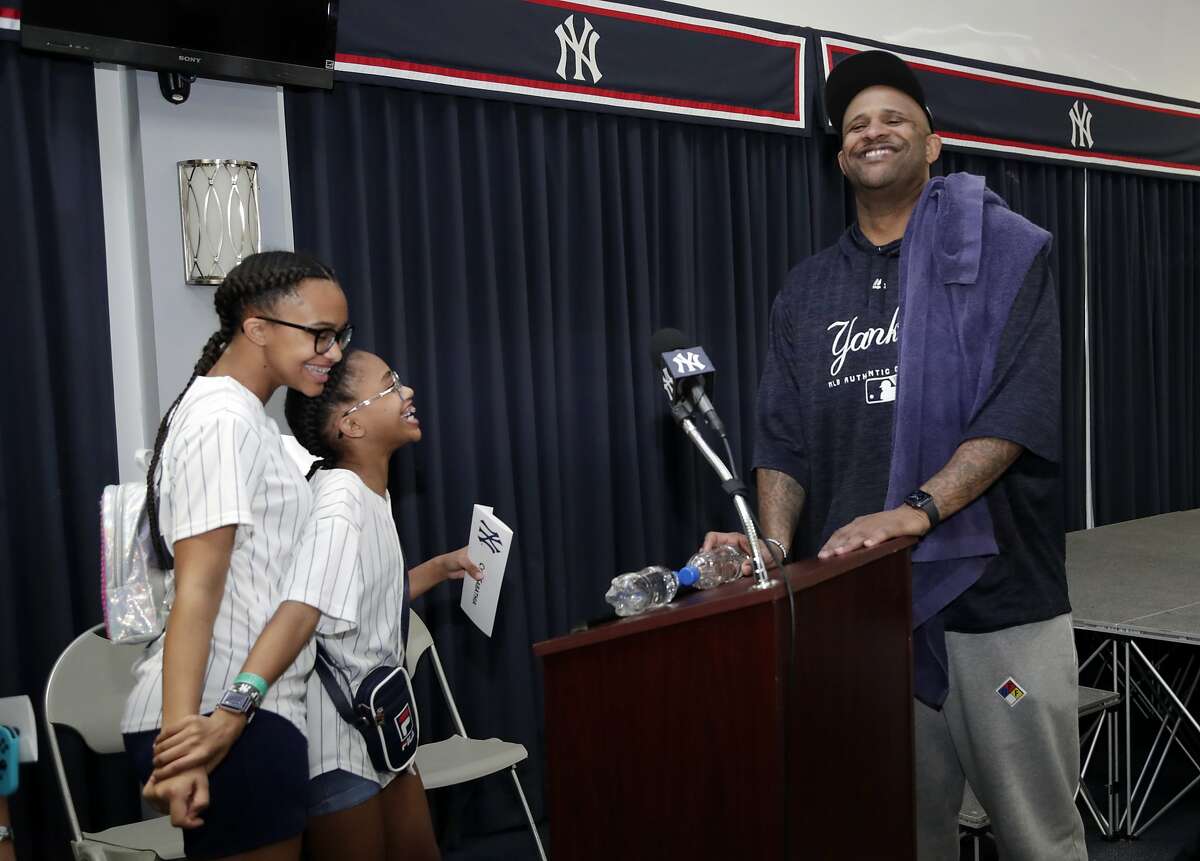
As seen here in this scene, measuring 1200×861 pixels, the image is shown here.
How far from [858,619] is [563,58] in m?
2.84

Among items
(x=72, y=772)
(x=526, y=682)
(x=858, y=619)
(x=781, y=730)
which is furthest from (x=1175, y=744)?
(x=72, y=772)

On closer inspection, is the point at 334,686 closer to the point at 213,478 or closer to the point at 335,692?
the point at 335,692

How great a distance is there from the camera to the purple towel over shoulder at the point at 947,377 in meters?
1.95

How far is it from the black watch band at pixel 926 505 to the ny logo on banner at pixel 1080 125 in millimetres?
4414

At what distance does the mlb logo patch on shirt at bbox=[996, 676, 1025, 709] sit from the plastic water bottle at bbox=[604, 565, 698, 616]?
2.48 feet

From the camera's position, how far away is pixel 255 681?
1.67 metres

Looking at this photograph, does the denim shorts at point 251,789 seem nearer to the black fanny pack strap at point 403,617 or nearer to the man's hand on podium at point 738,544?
the black fanny pack strap at point 403,617

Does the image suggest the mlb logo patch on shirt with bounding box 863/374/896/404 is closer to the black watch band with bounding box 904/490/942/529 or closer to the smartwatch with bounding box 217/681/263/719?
the black watch band with bounding box 904/490/942/529

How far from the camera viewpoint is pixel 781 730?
132cm

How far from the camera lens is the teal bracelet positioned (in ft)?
5.45

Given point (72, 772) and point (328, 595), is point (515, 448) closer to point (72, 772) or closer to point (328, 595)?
point (72, 772)

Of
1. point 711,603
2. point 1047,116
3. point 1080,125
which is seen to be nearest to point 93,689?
point 711,603

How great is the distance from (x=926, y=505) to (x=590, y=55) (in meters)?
2.61

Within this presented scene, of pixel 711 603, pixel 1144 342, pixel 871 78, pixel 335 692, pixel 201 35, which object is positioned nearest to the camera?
pixel 711 603
